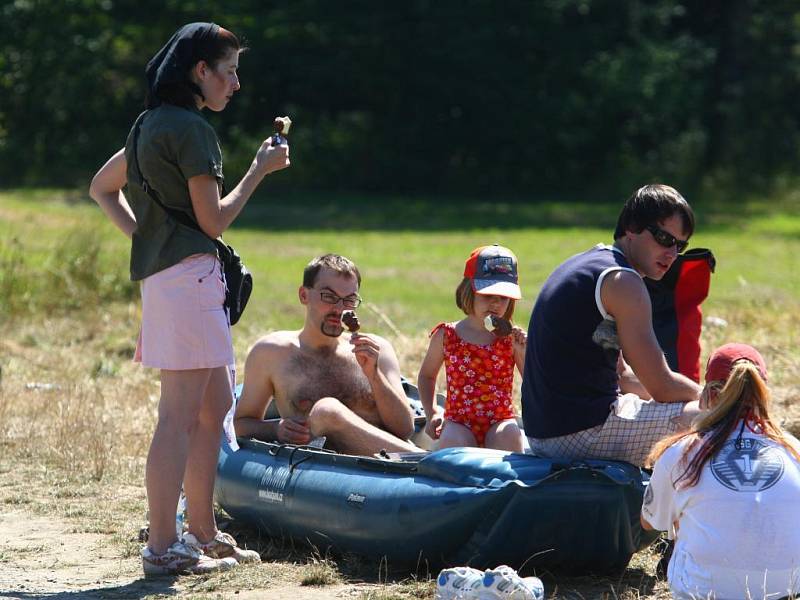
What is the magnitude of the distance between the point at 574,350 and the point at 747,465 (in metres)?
1.03

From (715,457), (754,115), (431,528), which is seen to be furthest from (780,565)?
(754,115)

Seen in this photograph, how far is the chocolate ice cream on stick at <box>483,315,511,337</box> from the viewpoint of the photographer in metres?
6.15

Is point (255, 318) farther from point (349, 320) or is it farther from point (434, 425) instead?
point (349, 320)

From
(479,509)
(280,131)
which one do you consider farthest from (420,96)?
(479,509)

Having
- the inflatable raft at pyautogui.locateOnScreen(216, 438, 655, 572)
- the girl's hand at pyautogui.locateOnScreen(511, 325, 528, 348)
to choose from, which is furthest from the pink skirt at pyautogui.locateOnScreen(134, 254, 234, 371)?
the girl's hand at pyautogui.locateOnScreen(511, 325, 528, 348)

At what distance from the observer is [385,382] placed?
6234 millimetres

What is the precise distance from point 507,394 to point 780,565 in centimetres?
200

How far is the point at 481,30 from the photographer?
29.1 metres

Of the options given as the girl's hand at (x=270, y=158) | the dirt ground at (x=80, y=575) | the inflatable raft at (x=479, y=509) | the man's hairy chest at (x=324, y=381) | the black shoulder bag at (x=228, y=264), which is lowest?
the dirt ground at (x=80, y=575)

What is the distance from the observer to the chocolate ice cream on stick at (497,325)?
20.2 ft

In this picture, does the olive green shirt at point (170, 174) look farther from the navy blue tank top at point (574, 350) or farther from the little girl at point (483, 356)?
the little girl at point (483, 356)

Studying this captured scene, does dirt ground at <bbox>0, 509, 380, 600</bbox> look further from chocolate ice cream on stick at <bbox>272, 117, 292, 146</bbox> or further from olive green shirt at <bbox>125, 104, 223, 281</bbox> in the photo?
chocolate ice cream on stick at <bbox>272, 117, 292, 146</bbox>

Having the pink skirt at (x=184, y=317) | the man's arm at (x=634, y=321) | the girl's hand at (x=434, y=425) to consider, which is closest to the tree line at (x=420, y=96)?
the girl's hand at (x=434, y=425)

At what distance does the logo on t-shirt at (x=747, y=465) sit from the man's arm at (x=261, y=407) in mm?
2228
